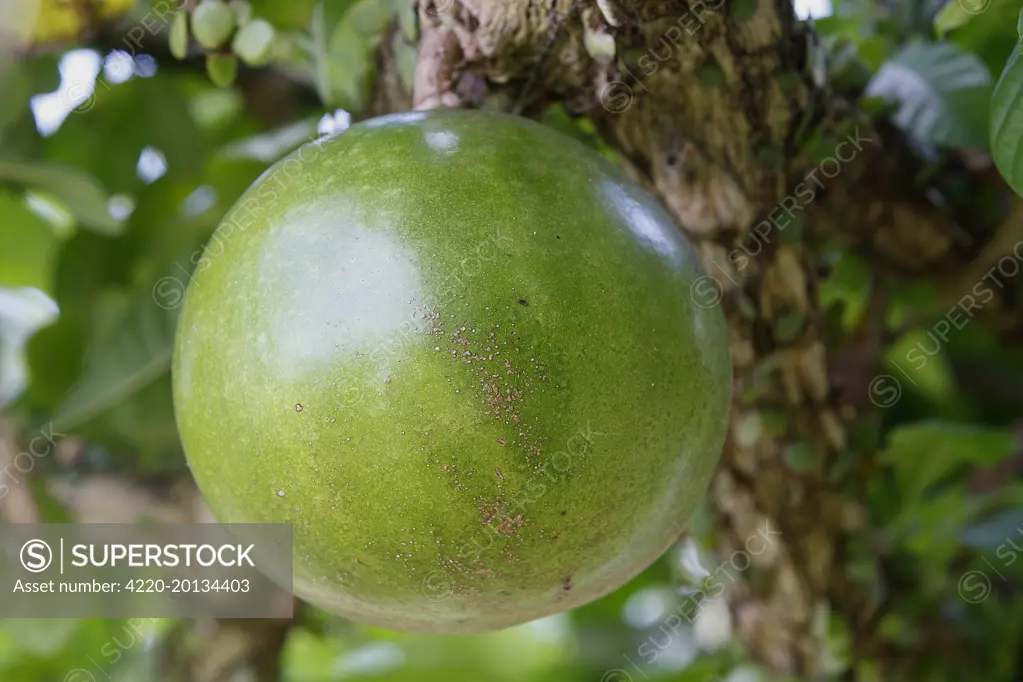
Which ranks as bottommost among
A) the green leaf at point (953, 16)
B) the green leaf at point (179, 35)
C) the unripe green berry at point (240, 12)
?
the green leaf at point (179, 35)

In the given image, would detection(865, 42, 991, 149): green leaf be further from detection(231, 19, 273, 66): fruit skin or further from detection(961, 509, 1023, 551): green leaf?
detection(231, 19, 273, 66): fruit skin

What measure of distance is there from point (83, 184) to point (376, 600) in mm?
694

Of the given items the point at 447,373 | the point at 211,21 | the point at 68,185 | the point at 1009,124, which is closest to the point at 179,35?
the point at 211,21

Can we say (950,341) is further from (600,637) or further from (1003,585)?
(600,637)

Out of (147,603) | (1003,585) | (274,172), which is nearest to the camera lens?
(274,172)

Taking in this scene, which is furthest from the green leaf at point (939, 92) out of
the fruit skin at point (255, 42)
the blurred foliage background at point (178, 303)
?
the fruit skin at point (255, 42)

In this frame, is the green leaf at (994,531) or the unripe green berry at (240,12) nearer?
the unripe green berry at (240,12)

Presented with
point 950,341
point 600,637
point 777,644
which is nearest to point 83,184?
point 777,644

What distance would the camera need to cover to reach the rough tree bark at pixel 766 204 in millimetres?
731

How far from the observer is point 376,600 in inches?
24.8

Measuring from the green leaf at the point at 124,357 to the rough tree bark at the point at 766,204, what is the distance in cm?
57

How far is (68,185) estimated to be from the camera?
1087mm

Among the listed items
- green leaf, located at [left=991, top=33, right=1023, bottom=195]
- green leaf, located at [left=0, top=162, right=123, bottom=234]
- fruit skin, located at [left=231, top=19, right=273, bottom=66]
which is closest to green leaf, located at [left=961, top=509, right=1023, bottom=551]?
green leaf, located at [left=991, top=33, right=1023, bottom=195]

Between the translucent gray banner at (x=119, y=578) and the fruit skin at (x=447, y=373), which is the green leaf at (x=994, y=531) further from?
the translucent gray banner at (x=119, y=578)
